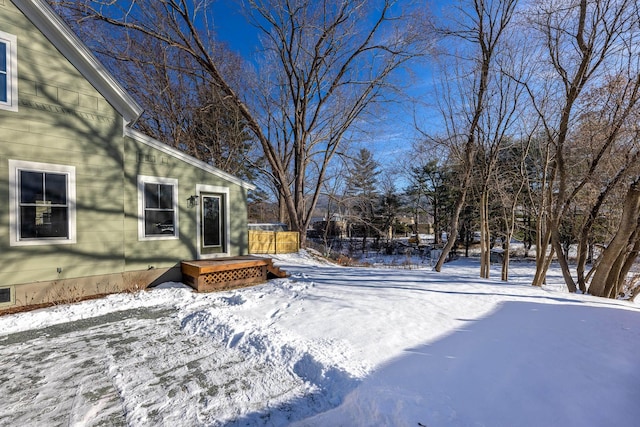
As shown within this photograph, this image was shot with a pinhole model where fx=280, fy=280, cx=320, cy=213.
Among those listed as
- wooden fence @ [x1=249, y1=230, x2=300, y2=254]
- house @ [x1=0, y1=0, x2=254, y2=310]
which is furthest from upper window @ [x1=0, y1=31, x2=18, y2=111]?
wooden fence @ [x1=249, y1=230, x2=300, y2=254]

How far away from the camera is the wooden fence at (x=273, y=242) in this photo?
1304 cm

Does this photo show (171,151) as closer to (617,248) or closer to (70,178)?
(70,178)

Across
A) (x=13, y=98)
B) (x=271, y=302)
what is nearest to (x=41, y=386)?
(x=271, y=302)

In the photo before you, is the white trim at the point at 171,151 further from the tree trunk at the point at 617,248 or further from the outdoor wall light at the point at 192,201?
the tree trunk at the point at 617,248

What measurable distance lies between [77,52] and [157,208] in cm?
312

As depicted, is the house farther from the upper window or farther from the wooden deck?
the wooden deck

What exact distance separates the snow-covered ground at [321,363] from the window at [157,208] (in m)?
1.56

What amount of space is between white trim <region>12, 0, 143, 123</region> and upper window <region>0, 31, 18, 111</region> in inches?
21.9

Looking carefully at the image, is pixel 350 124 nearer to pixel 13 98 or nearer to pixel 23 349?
pixel 13 98

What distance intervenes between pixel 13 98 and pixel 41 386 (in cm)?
459

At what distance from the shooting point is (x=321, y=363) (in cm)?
288

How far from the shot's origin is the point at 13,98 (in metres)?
4.52

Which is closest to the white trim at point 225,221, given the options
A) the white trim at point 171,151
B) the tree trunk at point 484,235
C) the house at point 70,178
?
the white trim at point 171,151

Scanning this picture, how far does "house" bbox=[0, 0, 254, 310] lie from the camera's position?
4527mm
